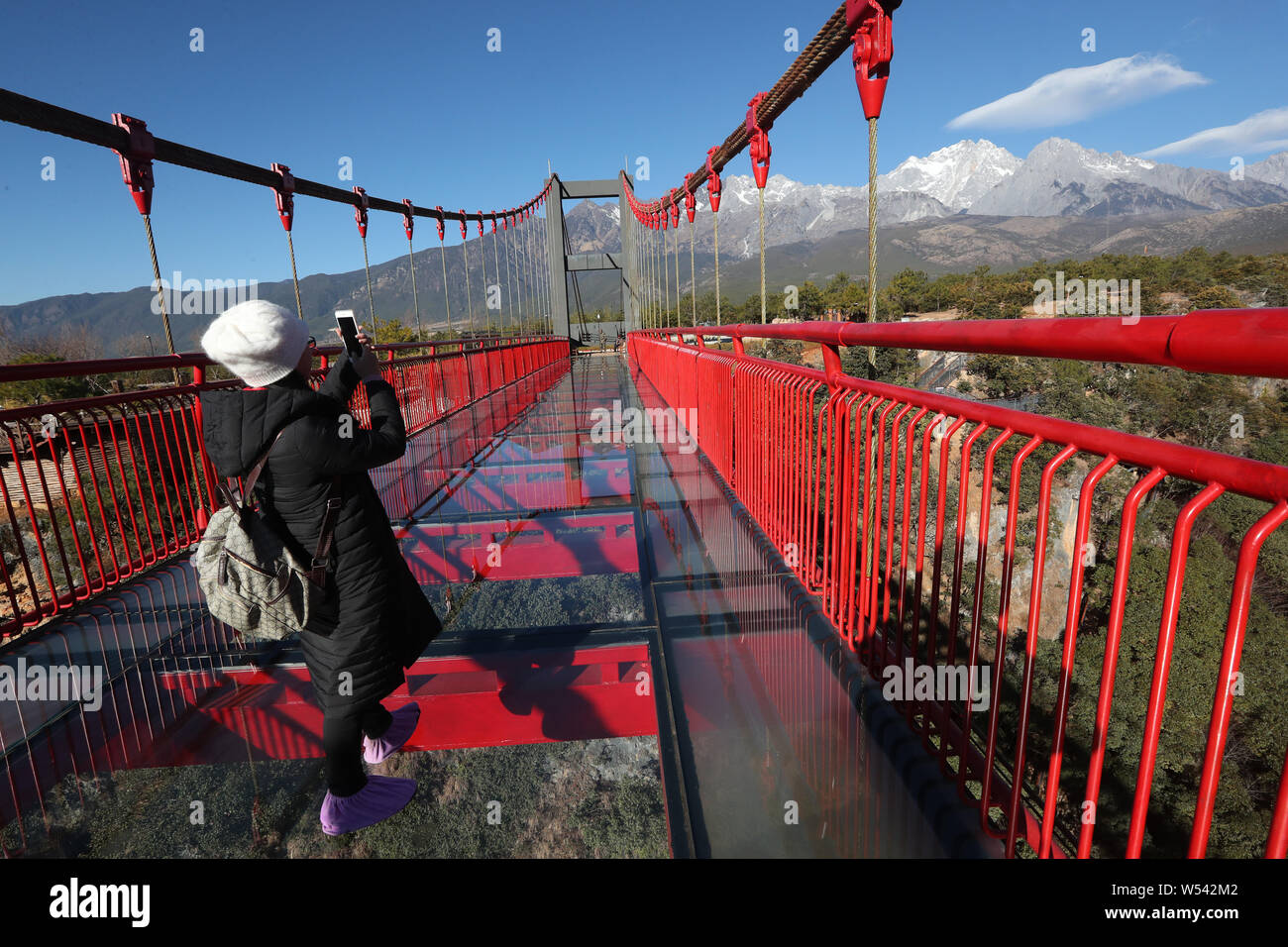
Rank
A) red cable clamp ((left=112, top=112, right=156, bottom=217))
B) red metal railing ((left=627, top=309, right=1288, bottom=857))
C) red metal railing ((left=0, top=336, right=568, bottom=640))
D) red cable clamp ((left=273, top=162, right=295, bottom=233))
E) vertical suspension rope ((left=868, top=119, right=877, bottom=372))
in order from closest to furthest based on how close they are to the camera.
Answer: red metal railing ((left=627, top=309, right=1288, bottom=857)) < red metal railing ((left=0, top=336, right=568, bottom=640)) < vertical suspension rope ((left=868, top=119, right=877, bottom=372)) < red cable clamp ((left=112, top=112, right=156, bottom=217)) < red cable clamp ((left=273, top=162, right=295, bottom=233))

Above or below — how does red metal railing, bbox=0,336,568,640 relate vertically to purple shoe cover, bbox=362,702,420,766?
above

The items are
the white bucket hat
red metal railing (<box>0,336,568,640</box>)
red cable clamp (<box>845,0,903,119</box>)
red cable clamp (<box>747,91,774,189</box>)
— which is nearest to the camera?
the white bucket hat

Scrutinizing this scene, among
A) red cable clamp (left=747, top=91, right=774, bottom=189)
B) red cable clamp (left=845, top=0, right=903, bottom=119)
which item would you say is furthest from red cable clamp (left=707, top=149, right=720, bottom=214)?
red cable clamp (left=845, top=0, right=903, bottom=119)

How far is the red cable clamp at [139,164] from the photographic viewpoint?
249 inches

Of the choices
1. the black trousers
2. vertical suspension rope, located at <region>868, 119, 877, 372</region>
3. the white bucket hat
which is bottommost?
the black trousers

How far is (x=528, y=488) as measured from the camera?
5.01m

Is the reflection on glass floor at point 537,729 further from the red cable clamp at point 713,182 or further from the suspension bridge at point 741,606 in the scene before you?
the red cable clamp at point 713,182

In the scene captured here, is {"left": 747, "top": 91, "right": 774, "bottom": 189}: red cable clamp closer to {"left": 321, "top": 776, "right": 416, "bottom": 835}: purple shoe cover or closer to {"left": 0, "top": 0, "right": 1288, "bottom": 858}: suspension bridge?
{"left": 0, "top": 0, "right": 1288, "bottom": 858}: suspension bridge

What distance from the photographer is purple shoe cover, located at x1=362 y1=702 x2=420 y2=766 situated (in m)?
1.97

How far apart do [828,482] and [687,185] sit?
1331 cm

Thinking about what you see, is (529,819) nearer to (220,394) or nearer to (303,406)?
(303,406)

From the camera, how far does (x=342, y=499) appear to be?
5.82 feet

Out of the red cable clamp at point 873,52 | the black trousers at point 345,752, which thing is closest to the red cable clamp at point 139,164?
the red cable clamp at point 873,52
